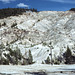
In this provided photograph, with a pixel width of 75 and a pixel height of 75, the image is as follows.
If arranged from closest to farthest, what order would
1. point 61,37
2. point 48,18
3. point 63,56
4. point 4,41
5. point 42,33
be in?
point 63,56 < point 61,37 < point 4,41 < point 42,33 < point 48,18

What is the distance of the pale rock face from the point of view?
41688mm

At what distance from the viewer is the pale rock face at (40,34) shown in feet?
137

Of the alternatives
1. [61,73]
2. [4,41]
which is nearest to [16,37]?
[4,41]

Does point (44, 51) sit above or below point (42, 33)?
below

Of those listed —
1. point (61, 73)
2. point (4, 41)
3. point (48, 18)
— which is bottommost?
point (61, 73)

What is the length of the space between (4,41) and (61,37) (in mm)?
21385

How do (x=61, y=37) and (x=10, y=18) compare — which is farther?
(x=10, y=18)

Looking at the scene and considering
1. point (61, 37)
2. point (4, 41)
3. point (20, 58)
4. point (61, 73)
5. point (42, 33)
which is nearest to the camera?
point (61, 73)

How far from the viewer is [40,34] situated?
2340 inches

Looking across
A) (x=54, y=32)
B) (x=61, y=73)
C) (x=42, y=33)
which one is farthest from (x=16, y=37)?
(x=61, y=73)

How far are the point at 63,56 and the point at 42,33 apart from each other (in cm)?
2482

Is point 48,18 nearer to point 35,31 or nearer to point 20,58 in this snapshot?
point 35,31

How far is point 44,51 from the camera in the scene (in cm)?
4025

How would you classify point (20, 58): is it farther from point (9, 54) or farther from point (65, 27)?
point (65, 27)
